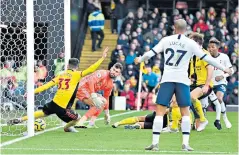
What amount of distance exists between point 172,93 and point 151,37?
A: 723 inches

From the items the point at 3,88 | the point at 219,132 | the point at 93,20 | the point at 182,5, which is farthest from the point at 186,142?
the point at 182,5

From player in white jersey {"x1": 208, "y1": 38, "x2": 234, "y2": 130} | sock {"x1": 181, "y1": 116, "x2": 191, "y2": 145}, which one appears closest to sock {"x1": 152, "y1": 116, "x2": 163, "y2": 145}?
sock {"x1": 181, "y1": 116, "x2": 191, "y2": 145}

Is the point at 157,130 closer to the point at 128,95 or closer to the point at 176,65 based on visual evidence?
the point at 176,65

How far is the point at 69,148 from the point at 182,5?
76.0ft

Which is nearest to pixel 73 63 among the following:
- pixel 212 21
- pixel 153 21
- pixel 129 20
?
pixel 129 20

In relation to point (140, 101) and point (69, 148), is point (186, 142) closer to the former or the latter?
point (69, 148)

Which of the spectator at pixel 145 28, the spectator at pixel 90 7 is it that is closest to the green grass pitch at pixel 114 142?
the spectator at pixel 145 28

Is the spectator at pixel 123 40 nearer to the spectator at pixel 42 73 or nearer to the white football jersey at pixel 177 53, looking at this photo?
the spectator at pixel 42 73

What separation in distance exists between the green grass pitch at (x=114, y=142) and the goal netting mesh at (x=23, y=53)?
7.20 feet

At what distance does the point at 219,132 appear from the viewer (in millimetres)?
16125

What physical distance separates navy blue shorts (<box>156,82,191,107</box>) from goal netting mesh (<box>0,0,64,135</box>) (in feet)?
18.0

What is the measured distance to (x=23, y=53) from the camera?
18.6m

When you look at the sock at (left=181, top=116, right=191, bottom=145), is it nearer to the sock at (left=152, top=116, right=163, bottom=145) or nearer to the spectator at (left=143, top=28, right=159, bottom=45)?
the sock at (left=152, top=116, right=163, bottom=145)

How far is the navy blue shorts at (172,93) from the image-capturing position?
1213cm
